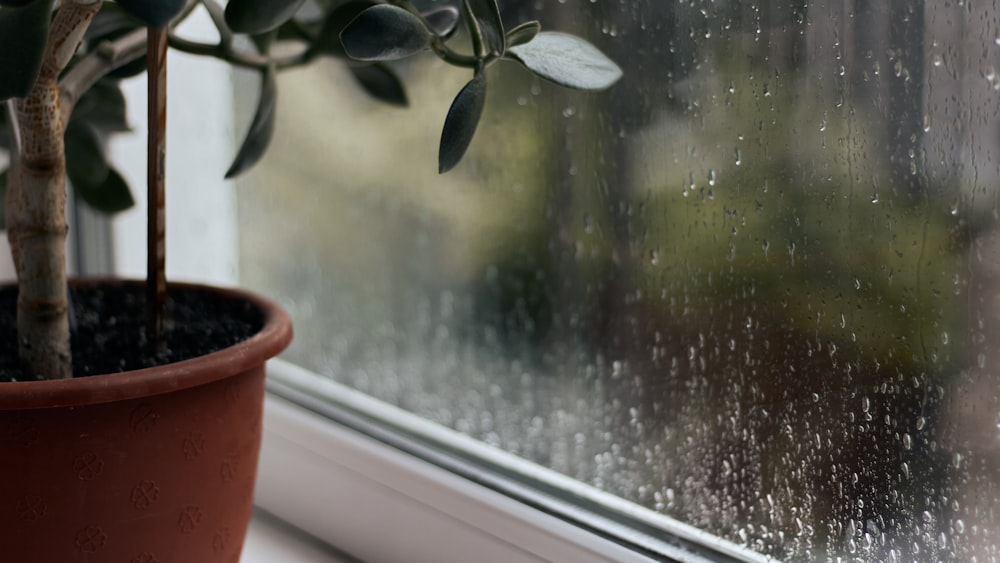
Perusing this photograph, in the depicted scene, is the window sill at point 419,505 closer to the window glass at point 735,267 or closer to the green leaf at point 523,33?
the window glass at point 735,267

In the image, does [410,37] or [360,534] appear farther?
[360,534]

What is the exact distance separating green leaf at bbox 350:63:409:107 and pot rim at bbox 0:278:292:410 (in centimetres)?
23

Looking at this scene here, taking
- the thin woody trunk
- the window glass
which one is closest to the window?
the window glass

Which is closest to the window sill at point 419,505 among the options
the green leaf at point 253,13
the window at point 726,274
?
the window at point 726,274

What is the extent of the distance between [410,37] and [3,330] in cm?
39

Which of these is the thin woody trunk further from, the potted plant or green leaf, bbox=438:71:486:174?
green leaf, bbox=438:71:486:174

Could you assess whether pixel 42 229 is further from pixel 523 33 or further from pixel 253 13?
pixel 523 33

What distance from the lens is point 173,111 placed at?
112cm

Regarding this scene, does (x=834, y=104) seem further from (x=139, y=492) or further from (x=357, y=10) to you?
(x=139, y=492)

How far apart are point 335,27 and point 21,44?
0.24 metres

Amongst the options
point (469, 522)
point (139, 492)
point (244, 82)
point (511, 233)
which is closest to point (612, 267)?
point (511, 233)

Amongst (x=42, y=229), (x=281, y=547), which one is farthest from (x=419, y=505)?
(x=42, y=229)

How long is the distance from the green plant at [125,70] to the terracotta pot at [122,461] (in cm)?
8

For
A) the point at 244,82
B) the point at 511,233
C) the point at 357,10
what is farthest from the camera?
the point at 244,82
